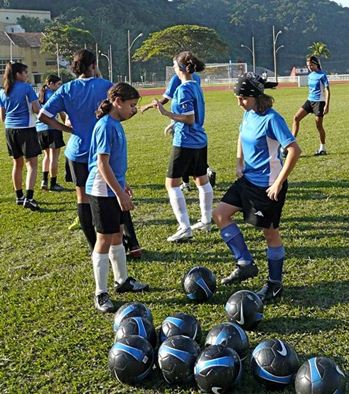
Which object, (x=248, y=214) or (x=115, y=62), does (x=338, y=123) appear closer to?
(x=248, y=214)

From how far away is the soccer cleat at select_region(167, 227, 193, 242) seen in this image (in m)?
6.95

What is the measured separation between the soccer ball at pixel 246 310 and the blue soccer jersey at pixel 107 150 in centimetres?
140

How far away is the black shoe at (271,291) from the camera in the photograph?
16.7 ft

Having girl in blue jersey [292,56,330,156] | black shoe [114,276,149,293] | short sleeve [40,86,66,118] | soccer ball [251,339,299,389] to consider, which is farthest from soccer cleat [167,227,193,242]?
girl in blue jersey [292,56,330,156]

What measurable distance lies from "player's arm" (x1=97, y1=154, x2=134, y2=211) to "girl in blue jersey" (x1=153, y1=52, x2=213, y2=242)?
1.95 meters

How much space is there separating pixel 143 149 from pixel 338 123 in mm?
7635

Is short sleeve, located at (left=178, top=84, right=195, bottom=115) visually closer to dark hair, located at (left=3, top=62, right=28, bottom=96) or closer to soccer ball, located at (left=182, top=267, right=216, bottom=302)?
soccer ball, located at (left=182, top=267, right=216, bottom=302)

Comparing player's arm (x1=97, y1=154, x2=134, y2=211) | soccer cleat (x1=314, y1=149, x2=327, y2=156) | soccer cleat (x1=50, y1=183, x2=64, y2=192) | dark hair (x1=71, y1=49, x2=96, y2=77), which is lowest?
soccer cleat (x1=50, y1=183, x2=64, y2=192)

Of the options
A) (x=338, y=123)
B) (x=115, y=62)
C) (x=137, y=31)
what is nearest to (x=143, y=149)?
(x=338, y=123)

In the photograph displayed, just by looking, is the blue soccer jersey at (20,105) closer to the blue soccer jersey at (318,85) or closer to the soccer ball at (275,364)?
the soccer ball at (275,364)

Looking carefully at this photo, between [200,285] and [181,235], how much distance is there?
6.33 feet

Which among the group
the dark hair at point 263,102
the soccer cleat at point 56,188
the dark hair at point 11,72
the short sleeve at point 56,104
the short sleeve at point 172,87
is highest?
the dark hair at point 11,72

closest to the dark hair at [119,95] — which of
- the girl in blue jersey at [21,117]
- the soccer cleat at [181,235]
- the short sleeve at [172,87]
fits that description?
the soccer cleat at [181,235]

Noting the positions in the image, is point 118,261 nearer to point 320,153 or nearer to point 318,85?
point 320,153
